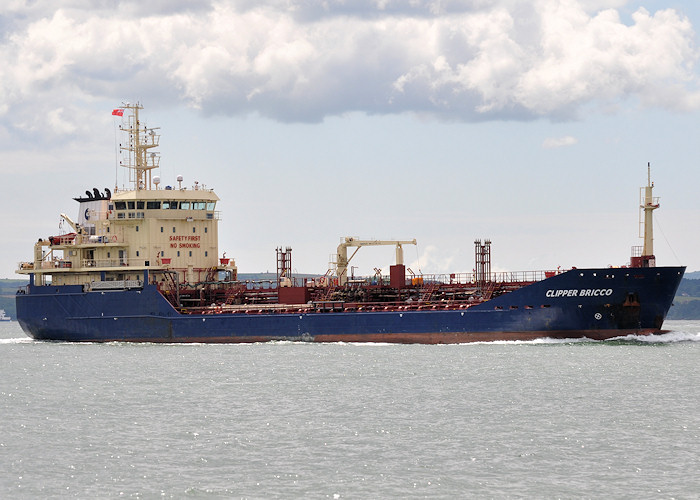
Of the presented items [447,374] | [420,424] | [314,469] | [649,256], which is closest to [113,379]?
[447,374]

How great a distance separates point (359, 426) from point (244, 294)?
28.6 meters

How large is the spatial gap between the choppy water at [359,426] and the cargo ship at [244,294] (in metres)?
2.88

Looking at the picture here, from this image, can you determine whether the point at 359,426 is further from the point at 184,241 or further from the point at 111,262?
the point at 111,262

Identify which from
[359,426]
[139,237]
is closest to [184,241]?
[139,237]

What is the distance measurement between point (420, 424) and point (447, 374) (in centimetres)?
993

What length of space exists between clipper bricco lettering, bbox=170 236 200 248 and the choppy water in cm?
1265

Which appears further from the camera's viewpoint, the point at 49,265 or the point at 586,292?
the point at 49,265

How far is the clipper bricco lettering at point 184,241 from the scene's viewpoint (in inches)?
2258

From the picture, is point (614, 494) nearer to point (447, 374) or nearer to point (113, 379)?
point (447, 374)

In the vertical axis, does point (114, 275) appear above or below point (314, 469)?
above

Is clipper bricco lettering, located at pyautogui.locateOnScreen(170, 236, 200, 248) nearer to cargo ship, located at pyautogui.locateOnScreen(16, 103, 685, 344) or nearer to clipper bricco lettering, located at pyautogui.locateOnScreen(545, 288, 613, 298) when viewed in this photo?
cargo ship, located at pyautogui.locateOnScreen(16, 103, 685, 344)

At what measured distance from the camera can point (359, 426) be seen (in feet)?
92.7

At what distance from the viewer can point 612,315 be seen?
47531 millimetres

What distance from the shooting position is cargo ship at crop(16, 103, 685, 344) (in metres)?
47.7
